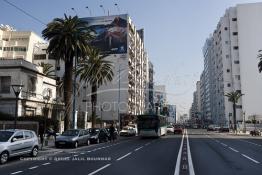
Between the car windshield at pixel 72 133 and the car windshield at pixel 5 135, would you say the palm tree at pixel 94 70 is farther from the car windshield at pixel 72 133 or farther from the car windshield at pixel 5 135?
the car windshield at pixel 5 135

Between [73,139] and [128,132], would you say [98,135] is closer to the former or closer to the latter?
[73,139]

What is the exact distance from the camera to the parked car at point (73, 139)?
93.6 feet

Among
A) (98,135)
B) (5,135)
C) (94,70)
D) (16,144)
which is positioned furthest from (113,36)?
(16,144)

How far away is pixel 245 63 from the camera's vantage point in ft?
399

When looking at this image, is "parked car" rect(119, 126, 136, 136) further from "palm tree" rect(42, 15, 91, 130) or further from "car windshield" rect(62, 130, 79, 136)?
"car windshield" rect(62, 130, 79, 136)

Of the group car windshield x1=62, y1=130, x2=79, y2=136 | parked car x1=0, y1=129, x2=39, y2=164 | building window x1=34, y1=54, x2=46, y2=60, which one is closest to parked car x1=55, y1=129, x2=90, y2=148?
car windshield x1=62, y1=130, x2=79, y2=136

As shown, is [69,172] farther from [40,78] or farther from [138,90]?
[138,90]

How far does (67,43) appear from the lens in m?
41.2

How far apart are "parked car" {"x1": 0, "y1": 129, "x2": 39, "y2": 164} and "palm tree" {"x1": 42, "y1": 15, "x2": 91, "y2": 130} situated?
65.4ft

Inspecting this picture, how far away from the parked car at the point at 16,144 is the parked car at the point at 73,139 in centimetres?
721

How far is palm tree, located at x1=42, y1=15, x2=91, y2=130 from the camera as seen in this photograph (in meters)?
41.2

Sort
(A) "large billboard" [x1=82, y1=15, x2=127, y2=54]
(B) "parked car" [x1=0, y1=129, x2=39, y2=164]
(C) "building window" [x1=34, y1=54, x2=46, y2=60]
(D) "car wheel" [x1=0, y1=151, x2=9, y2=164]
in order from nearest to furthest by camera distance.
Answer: (D) "car wheel" [x1=0, y1=151, x2=9, y2=164]
(B) "parked car" [x1=0, y1=129, x2=39, y2=164]
(A) "large billboard" [x1=82, y1=15, x2=127, y2=54]
(C) "building window" [x1=34, y1=54, x2=46, y2=60]

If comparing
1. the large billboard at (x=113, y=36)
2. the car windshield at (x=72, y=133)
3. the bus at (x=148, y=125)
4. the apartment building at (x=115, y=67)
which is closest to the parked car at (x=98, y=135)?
the car windshield at (x=72, y=133)

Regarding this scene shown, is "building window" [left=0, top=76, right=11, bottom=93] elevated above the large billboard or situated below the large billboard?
below
